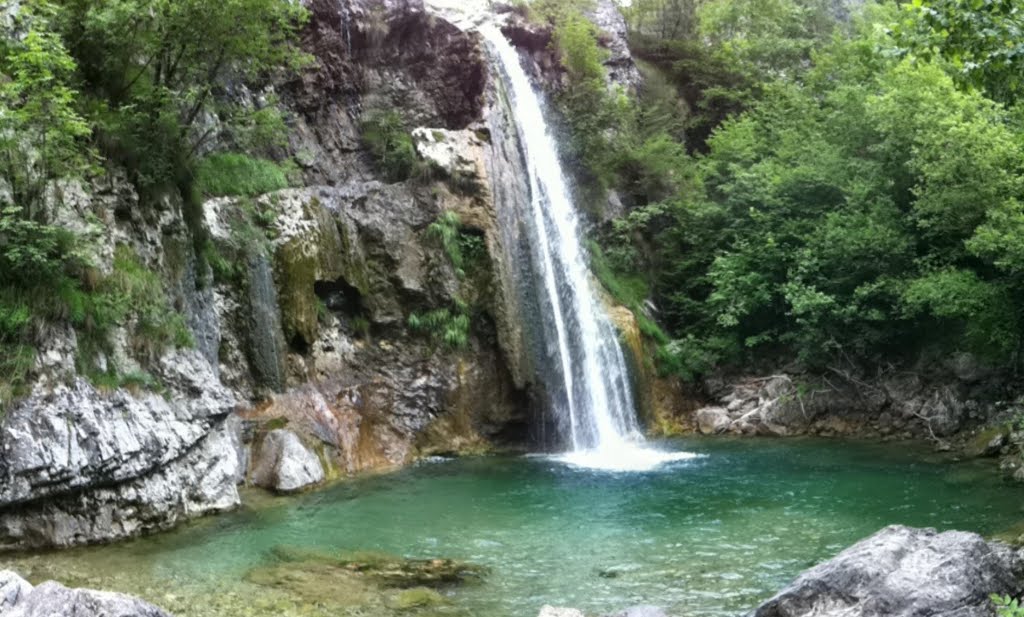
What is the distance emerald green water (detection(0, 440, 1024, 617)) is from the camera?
27.3ft

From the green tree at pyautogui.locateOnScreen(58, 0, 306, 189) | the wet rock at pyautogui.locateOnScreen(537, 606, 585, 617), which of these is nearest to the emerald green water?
the wet rock at pyautogui.locateOnScreen(537, 606, 585, 617)

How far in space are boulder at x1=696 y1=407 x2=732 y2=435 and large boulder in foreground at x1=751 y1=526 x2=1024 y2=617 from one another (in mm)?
12372

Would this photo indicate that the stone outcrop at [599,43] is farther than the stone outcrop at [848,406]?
Yes

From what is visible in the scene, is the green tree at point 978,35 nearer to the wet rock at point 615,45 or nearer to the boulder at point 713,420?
the boulder at point 713,420

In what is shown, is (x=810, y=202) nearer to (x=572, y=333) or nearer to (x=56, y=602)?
(x=572, y=333)

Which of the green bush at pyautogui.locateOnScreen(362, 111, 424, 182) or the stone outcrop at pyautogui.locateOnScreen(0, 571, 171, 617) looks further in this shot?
the green bush at pyautogui.locateOnScreen(362, 111, 424, 182)

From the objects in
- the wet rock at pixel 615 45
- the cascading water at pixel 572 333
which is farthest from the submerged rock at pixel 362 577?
the wet rock at pixel 615 45

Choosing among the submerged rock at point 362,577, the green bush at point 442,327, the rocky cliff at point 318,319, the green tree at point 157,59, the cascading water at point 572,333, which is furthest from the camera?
the cascading water at point 572,333

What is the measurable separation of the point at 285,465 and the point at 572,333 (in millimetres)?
7785

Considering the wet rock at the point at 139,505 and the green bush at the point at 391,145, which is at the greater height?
the green bush at the point at 391,145

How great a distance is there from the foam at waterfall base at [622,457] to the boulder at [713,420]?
2.22m

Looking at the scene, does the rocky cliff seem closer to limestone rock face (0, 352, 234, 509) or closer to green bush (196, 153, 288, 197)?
limestone rock face (0, 352, 234, 509)

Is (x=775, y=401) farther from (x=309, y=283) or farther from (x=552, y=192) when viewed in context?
(x=309, y=283)

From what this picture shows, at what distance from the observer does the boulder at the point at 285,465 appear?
510 inches
